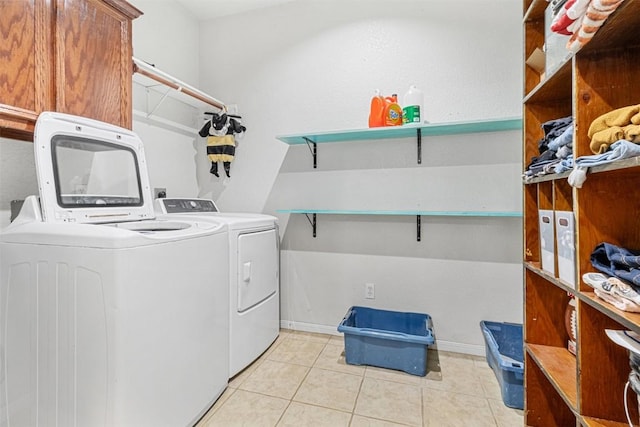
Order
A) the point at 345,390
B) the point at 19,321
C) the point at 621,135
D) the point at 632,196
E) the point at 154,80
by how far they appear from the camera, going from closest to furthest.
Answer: the point at 621,135 → the point at 632,196 → the point at 19,321 → the point at 345,390 → the point at 154,80

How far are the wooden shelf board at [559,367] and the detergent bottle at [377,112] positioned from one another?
5.06 feet

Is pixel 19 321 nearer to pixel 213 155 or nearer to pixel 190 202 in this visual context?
pixel 190 202

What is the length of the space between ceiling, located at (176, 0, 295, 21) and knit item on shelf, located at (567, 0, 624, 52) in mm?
2328

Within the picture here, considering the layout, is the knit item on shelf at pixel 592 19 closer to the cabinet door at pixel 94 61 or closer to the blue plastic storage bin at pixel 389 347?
the blue plastic storage bin at pixel 389 347

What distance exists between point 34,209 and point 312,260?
1.72 metres

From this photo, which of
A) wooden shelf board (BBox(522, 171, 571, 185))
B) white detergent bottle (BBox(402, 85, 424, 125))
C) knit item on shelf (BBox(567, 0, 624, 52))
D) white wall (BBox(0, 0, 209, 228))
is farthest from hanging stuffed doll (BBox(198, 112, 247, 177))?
knit item on shelf (BBox(567, 0, 624, 52))

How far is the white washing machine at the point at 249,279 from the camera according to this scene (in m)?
1.81

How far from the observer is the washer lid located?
131 centimetres

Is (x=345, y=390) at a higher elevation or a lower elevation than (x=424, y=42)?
lower

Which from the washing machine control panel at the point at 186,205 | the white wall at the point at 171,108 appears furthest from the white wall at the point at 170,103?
the washing machine control panel at the point at 186,205

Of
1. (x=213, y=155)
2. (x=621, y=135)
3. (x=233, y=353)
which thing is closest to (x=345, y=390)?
(x=233, y=353)

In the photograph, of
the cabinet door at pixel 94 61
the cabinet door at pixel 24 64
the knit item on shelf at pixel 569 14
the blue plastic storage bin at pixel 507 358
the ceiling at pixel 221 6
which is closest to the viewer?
the knit item on shelf at pixel 569 14

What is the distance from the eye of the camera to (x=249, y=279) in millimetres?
1938

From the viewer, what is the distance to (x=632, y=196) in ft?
2.90
